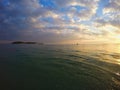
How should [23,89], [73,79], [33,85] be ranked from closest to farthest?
1. [23,89]
2. [33,85]
3. [73,79]

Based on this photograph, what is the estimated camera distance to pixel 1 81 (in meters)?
13.7

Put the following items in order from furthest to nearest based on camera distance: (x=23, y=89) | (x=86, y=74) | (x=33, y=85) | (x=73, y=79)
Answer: (x=86, y=74), (x=73, y=79), (x=33, y=85), (x=23, y=89)

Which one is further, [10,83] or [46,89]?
[10,83]

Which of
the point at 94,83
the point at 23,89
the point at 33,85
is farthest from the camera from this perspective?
the point at 94,83

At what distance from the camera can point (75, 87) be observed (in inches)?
501

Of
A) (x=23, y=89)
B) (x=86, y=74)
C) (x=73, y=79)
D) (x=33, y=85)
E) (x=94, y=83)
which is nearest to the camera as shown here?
(x=23, y=89)

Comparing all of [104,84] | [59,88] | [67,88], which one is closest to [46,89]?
[59,88]

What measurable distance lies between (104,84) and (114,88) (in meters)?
1.27

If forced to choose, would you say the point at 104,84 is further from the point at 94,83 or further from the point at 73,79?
the point at 73,79

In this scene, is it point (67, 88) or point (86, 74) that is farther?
point (86, 74)

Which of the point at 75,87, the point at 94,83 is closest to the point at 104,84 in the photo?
the point at 94,83

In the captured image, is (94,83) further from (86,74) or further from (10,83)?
(10,83)

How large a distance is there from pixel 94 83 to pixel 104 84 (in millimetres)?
1155

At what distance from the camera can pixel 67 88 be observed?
12.3 m
